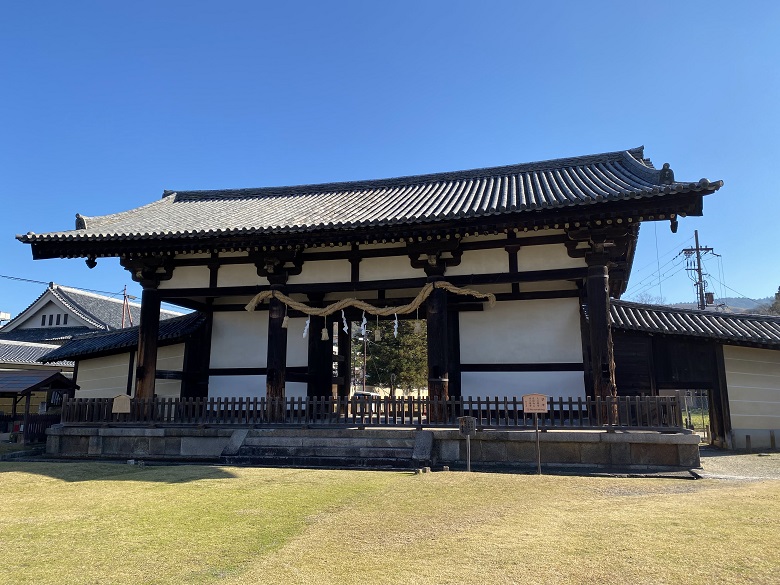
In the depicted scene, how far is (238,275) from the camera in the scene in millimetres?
12961

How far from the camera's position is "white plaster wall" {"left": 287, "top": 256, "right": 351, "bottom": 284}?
1241cm

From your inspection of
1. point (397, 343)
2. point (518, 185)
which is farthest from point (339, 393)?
point (397, 343)

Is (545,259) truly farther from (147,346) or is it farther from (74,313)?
(74,313)

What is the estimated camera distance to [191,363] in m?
14.7

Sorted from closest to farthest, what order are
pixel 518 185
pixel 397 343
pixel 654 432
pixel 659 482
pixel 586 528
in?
pixel 586 528, pixel 659 482, pixel 654 432, pixel 518 185, pixel 397 343

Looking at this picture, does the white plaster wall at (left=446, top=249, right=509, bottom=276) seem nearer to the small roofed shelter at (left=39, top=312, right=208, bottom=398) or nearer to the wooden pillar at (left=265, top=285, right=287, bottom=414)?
the wooden pillar at (left=265, top=285, right=287, bottom=414)

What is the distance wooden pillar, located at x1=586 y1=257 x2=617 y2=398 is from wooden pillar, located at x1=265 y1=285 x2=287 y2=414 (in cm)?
673

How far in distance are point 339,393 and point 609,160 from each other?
1059cm

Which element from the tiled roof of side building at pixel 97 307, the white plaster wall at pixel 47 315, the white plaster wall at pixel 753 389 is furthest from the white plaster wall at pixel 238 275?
the white plaster wall at pixel 47 315

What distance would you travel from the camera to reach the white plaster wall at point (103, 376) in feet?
54.3

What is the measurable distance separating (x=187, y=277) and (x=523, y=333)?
8.70 meters

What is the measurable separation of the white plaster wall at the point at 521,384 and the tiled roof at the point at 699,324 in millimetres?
2863

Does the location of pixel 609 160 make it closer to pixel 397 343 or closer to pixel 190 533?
pixel 190 533

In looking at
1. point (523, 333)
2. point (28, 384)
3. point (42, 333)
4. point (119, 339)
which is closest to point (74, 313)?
point (42, 333)
